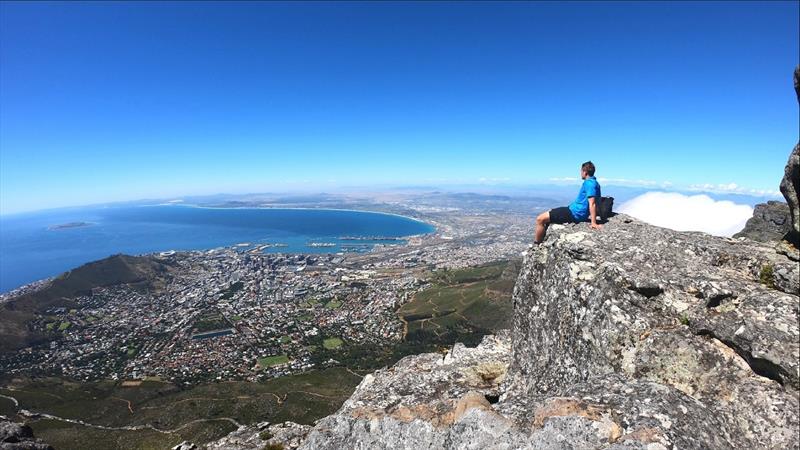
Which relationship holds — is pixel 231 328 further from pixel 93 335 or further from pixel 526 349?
pixel 526 349

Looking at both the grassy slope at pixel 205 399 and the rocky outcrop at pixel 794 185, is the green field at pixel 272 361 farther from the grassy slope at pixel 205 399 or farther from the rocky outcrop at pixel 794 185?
the rocky outcrop at pixel 794 185

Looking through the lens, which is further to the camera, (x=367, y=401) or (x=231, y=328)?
(x=231, y=328)

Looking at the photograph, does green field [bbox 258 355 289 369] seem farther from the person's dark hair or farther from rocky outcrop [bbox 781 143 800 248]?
rocky outcrop [bbox 781 143 800 248]

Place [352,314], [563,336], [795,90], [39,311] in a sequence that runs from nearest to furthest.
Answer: [795,90] < [563,336] < [352,314] < [39,311]

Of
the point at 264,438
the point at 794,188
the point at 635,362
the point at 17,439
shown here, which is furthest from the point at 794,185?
the point at 17,439

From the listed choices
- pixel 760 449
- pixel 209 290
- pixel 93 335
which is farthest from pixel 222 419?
pixel 209 290

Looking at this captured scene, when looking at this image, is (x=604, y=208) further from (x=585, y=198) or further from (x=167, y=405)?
(x=167, y=405)

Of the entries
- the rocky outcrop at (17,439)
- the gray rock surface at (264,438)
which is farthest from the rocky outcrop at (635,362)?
the rocky outcrop at (17,439)
